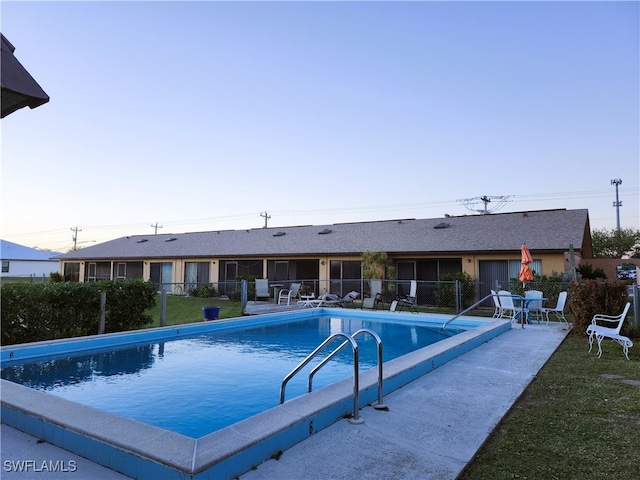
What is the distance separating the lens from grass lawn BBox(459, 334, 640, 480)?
3.01m

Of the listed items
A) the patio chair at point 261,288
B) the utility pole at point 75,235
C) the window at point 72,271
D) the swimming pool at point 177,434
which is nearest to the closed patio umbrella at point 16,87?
the swimming pool at point 177,434

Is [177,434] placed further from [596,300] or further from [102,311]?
[596,300]

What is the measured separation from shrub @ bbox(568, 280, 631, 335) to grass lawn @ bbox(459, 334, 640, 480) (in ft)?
12.6

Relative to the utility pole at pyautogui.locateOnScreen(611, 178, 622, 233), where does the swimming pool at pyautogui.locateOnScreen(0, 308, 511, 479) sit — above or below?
below

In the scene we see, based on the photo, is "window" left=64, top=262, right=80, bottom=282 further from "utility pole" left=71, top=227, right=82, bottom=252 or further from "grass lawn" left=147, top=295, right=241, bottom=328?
"utility pole" left=71, top=227, right=82, bottom=252

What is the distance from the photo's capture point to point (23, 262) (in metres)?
54.8

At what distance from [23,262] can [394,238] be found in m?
55.9

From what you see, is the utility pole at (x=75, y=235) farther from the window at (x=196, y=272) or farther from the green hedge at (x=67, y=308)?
the green hedge at (x=67, y=308)

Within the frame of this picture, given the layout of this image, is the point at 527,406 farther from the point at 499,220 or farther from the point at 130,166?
the point at 130,166

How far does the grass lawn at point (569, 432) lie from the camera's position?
301 centimetres

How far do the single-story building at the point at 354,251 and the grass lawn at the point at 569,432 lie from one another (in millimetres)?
10726

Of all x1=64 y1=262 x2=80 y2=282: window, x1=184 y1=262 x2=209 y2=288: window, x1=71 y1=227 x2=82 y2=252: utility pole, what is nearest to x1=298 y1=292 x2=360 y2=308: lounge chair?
x1=184 y1=262 x2=209 y2=288: window

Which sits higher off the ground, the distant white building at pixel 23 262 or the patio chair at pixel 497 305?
the distant white building at pixel 23 262

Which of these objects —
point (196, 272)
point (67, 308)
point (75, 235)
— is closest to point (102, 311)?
point (67, 308)
